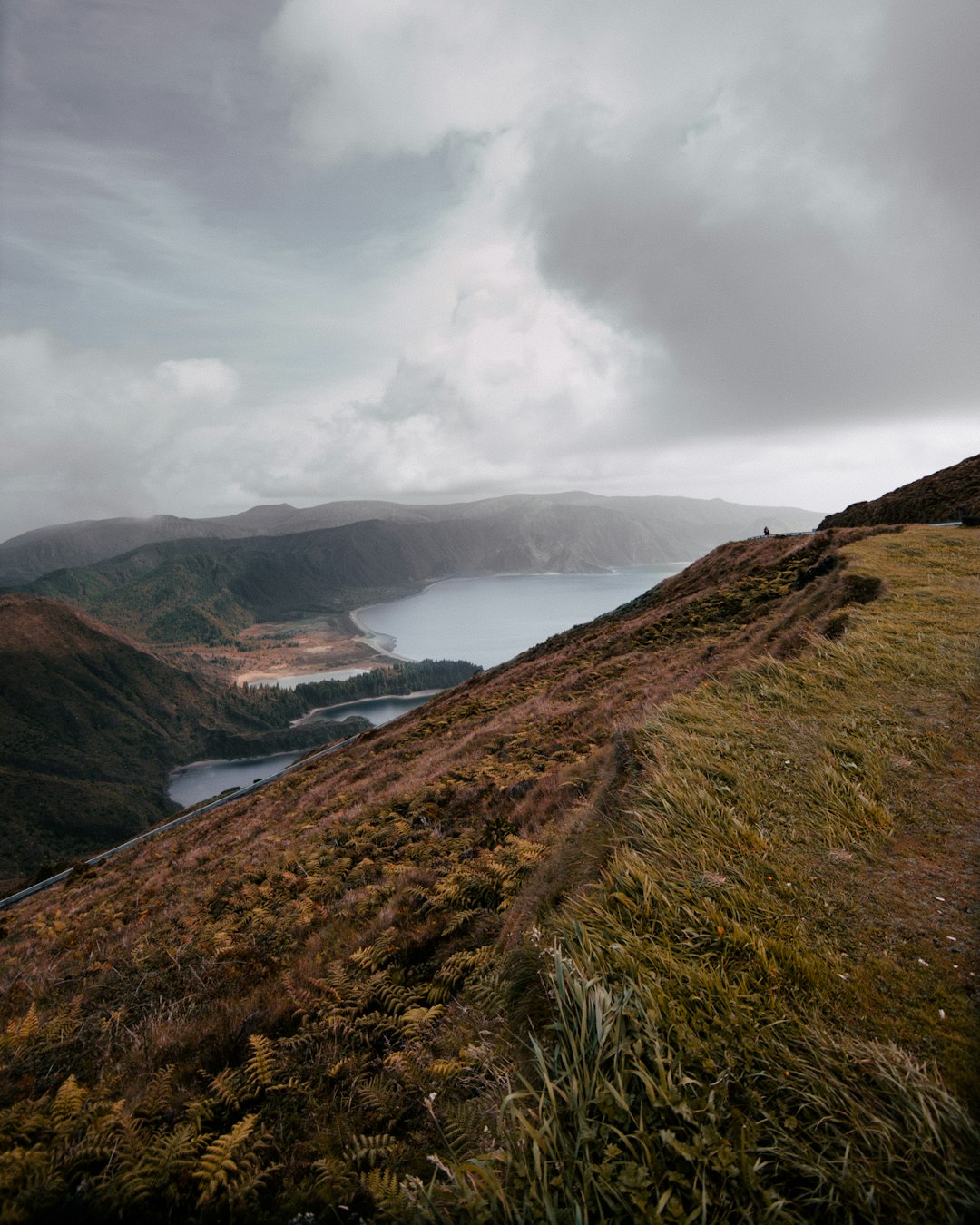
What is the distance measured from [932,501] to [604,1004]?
40627 millimetres

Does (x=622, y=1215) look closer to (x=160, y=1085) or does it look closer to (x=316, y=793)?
(x=160, y=1085)

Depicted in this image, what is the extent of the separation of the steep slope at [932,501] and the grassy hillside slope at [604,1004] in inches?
987

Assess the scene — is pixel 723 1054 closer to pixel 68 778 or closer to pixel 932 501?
pixel 932 501

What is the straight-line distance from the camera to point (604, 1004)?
122 inches

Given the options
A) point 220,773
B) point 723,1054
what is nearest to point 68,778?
point 220,773

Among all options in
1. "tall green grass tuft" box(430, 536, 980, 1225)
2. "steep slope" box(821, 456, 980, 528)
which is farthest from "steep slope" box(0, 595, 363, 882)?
"steep slope" box(821, 456, 980, 528)

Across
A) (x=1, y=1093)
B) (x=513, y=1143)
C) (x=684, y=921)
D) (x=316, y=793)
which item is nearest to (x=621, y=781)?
(x=684, y=921)

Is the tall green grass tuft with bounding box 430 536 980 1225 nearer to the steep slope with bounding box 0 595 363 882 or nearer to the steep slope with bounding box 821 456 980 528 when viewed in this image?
the steep slope with bounding box 821 456 980 528

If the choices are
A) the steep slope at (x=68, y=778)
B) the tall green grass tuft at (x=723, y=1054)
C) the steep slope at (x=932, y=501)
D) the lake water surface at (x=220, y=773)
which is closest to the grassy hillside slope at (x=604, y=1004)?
the tall green grass tuft at (x=723, y=1054)

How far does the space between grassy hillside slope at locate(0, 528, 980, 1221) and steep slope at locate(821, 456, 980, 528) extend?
25077 millimetres

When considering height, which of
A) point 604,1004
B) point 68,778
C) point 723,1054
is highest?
point 604,1004

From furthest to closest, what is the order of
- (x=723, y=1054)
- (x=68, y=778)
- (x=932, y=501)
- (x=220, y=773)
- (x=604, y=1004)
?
(x=220, y=773), (x=68, y=778), (x=932, y=501), (x=604, y=1004), (x=723, y=1054)

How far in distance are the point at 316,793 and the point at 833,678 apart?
1765 cm

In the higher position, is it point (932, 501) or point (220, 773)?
point (932, 501)
